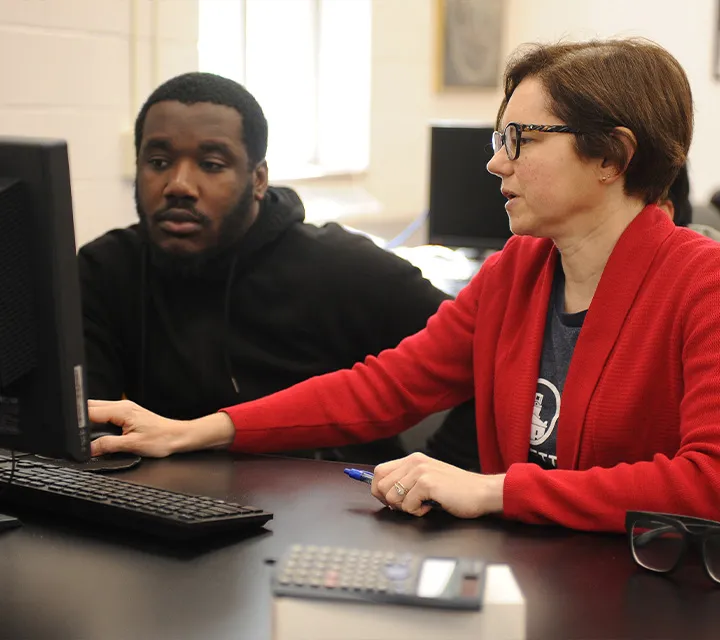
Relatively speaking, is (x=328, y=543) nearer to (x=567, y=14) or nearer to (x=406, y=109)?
(x=406, y=109)

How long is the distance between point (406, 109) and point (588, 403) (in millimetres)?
3347

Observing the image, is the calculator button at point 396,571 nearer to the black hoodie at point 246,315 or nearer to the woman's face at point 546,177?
the woman's face at point 546,177

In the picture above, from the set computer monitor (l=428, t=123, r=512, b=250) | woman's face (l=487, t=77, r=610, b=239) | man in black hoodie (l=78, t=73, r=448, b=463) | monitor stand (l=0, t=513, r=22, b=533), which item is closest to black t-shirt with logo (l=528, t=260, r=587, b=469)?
woman's face (l=487, t=77, r=610, b=239)

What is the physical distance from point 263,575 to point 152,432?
0.53m

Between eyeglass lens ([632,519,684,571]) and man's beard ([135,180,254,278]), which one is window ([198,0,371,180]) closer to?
man's beard ([135,180,254,278])

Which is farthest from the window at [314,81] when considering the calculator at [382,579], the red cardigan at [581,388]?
the calculator at [382,579]

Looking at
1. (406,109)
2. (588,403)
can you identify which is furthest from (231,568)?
(406,109)

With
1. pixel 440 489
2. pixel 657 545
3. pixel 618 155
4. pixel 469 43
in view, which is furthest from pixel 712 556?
pixel 469 43

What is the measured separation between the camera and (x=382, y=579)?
32.9 inches

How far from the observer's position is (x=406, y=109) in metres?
4.64

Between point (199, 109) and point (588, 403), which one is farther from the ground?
point (199, 109)

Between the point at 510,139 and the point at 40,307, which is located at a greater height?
the point at 510,139

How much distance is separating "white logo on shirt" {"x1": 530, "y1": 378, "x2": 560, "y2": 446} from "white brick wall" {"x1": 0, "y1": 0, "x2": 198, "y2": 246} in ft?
4.83

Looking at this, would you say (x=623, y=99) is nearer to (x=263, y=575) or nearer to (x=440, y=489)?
(x=440, y=489)
